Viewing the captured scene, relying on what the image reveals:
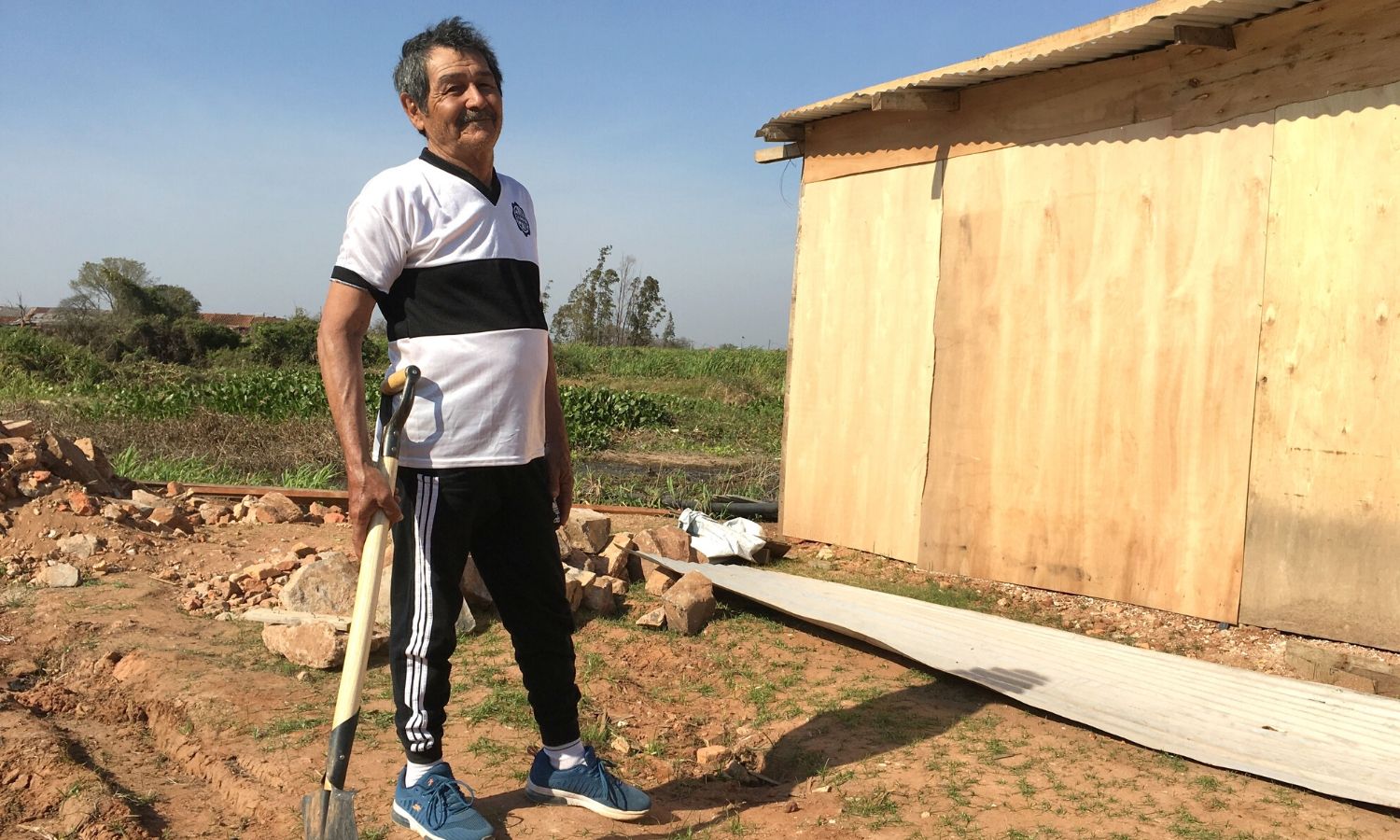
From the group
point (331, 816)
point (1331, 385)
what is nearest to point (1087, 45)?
point (1331, 385)

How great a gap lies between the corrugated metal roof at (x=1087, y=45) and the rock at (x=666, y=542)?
289cm

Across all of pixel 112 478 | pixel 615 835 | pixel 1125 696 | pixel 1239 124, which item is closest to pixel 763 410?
pixel 112 478

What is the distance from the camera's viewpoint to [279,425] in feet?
40.2

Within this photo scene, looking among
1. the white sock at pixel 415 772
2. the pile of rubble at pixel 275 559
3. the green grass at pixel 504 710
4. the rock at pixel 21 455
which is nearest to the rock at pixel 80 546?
the pile of rubble at pixel 275 559

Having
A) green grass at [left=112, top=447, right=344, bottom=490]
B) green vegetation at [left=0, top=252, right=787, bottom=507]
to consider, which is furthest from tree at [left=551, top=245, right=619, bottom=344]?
green grass at [left=112, top=447, right=344, bottom=490]

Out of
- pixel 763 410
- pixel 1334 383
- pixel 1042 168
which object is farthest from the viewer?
pixel 763 410

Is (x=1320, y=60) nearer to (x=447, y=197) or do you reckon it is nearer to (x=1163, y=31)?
(x=1163, y=31)

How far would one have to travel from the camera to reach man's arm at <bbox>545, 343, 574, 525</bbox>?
3023 mm

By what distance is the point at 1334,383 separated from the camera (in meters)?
4.89

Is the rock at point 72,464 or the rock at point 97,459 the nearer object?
the rock at point 72,464

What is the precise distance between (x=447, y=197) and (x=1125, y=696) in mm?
3068

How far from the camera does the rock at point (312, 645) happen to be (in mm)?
4227

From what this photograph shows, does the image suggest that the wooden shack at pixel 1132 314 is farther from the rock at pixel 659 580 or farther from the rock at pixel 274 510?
the rock at pixel 274 510

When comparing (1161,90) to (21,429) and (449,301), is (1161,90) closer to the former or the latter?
(449,301)
